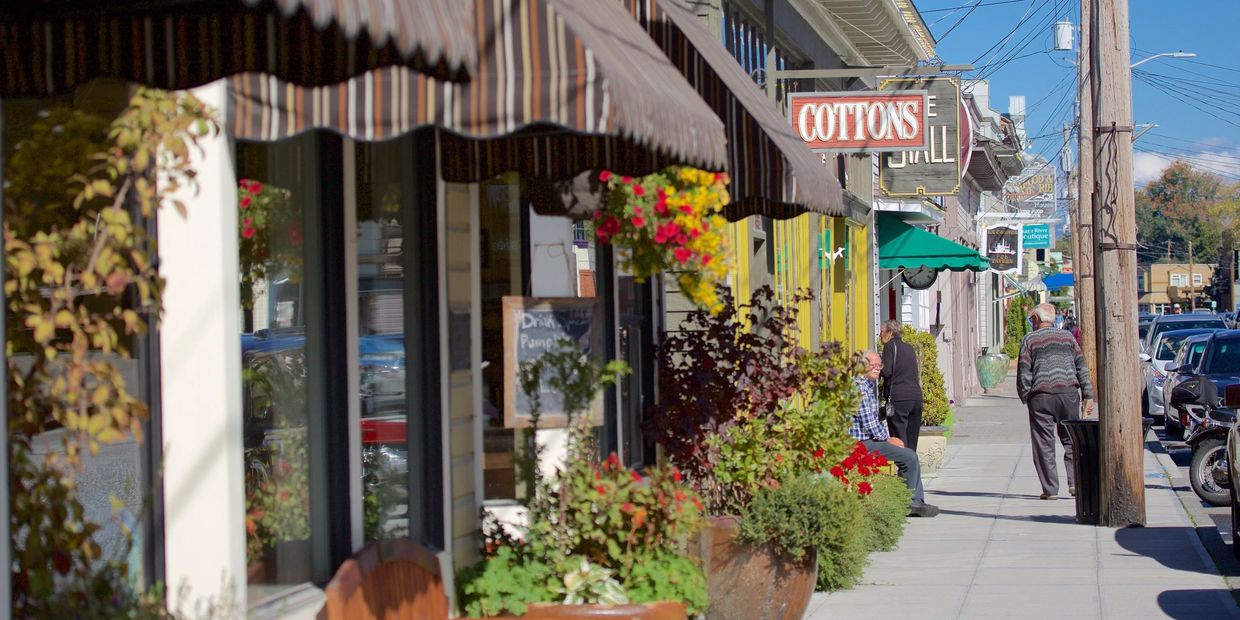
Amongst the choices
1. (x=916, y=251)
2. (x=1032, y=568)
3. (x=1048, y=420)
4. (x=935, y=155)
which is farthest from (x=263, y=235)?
(x=916, y=251)

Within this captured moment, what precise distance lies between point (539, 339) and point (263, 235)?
2043 mm

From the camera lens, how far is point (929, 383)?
21.7 m

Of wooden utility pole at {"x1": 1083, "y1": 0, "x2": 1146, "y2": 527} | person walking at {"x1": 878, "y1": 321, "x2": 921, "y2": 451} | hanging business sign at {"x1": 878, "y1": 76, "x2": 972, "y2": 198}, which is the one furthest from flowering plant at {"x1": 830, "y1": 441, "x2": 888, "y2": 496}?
hanging business sign at {"x1": 878, "y1": 76, "x2": 972, "y2": 198}

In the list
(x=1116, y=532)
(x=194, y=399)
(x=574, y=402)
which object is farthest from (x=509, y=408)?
(x=1116, y=532)

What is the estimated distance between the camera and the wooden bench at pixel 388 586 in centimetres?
550

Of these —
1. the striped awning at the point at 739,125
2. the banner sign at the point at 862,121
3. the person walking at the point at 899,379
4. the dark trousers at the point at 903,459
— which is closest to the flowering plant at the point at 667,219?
the striped awning at the point at 739,125

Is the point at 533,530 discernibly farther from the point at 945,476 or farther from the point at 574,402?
the point at 945,476

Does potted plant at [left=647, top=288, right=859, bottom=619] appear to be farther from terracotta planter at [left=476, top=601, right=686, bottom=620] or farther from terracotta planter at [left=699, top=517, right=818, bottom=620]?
terracotta planter at [left=476, top=601, right=686, bottom=620]

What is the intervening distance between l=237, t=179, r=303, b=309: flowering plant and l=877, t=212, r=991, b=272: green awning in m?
16.3

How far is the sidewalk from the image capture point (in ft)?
29.3

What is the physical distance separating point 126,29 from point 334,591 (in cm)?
213

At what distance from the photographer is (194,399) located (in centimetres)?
476

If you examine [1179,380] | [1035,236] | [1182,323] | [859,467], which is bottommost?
[1179,380]

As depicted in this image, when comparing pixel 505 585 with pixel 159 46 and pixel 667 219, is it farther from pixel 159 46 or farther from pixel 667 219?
pixel 159 46
